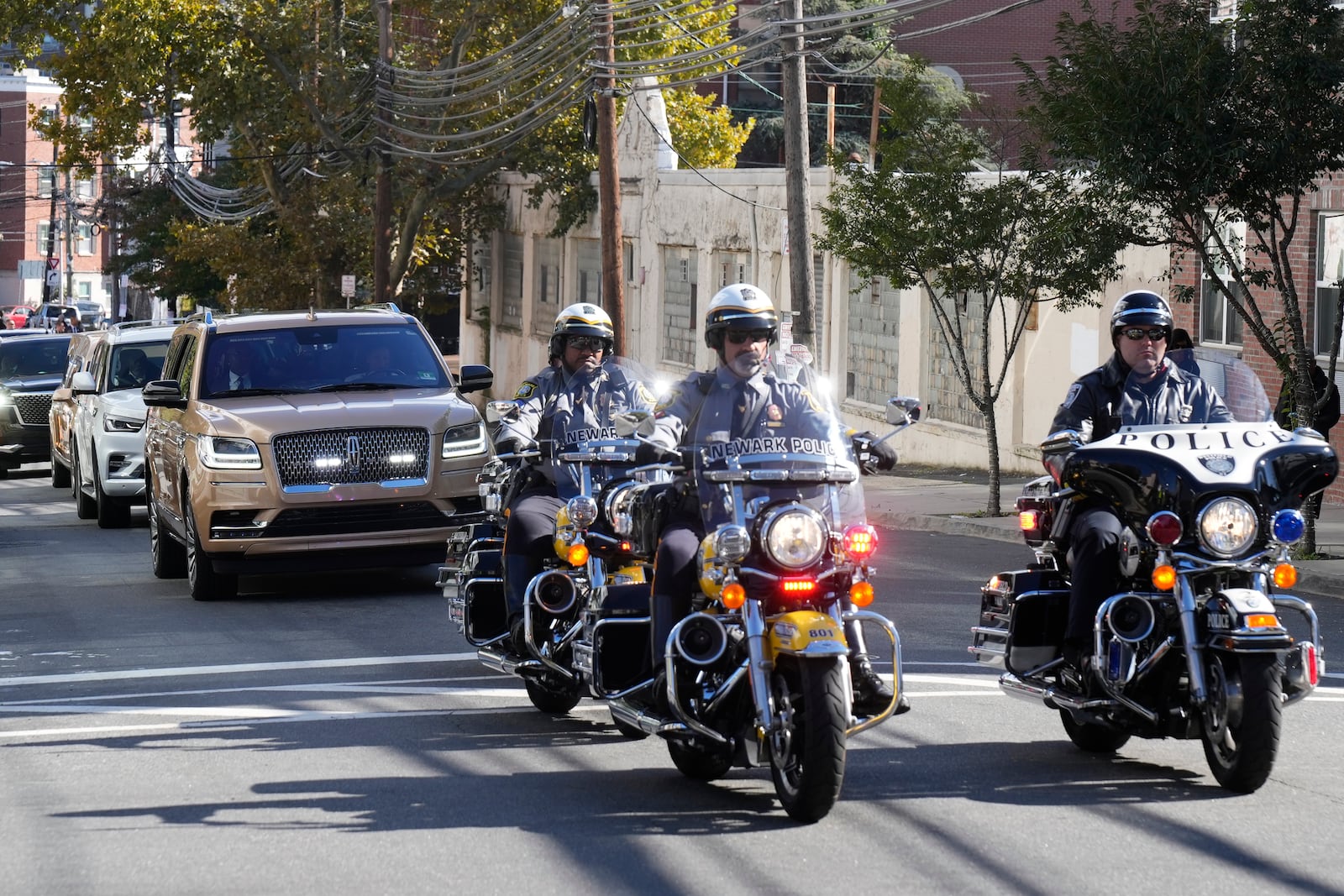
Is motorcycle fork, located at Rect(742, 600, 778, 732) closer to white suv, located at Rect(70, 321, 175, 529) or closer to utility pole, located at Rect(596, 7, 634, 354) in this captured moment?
white suv, located at Rect(70, 321, 175, 529)

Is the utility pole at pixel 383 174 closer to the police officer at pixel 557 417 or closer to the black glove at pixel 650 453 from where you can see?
the police officer at pixel 557 417

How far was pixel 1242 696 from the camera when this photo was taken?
23.3 feet

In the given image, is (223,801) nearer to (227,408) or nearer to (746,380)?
(746,380)

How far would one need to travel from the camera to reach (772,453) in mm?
7320

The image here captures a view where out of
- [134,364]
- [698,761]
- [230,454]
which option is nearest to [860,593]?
[698,761]

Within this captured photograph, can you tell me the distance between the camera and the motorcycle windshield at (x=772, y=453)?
285 inches

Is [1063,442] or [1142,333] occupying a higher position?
[1142,333]

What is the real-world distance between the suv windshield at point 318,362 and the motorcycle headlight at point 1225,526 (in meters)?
8.92

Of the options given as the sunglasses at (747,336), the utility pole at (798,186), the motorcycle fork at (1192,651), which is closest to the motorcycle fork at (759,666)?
the sunglasses at (747,336)

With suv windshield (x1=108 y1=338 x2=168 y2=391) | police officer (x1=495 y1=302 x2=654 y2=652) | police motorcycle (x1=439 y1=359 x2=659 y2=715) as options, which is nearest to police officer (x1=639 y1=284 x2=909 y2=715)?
police motorcycle (x1=439 y1=359 x2=659 y2=715)

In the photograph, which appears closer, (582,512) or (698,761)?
(698,761)

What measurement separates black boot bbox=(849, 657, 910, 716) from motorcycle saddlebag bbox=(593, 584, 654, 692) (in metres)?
1.01

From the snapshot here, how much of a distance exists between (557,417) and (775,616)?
308 centimetres

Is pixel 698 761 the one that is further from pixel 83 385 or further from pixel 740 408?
pixel 83 385
